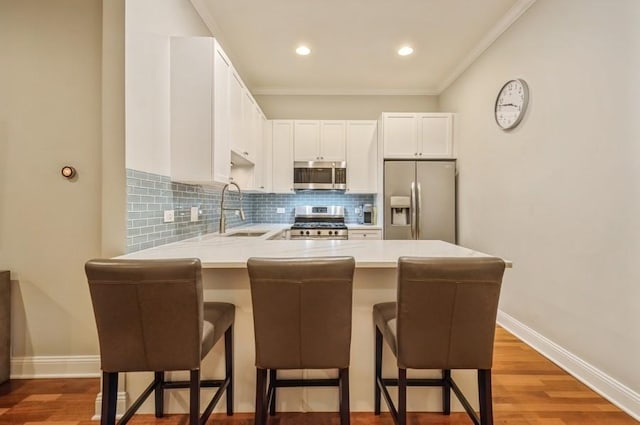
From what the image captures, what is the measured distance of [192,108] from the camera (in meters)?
2.23

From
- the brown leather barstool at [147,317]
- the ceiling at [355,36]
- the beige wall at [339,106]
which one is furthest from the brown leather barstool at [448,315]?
the beige wall at [339,106]

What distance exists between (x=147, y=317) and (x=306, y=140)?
353 cm

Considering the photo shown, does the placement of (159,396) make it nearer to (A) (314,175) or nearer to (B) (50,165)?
(B) (50,165)

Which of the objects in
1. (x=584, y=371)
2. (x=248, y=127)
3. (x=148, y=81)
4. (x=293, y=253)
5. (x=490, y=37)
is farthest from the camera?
(x=248, y=127)

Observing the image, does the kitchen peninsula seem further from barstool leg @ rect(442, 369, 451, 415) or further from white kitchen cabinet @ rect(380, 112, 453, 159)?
white kitchen cabinet @ rect(380, 112, 453, 159)

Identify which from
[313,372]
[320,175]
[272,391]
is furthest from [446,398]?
[320,175]

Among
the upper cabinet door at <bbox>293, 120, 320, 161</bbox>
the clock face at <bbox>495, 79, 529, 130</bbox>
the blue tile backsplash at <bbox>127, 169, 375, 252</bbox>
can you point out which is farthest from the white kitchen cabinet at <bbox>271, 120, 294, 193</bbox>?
the clock face at <bbox>495, 79, 529, 130</bbox>

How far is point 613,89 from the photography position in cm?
190

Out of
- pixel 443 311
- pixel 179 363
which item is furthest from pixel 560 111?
pixel 179 363

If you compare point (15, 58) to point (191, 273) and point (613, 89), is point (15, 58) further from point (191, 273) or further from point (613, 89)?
point (613, 89)

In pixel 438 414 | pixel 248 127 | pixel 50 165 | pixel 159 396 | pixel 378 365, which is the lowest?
pixel 438 414

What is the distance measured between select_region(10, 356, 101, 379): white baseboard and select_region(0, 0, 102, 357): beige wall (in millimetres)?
45

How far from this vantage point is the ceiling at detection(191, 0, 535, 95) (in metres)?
2.76

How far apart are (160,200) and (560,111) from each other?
118 inches
